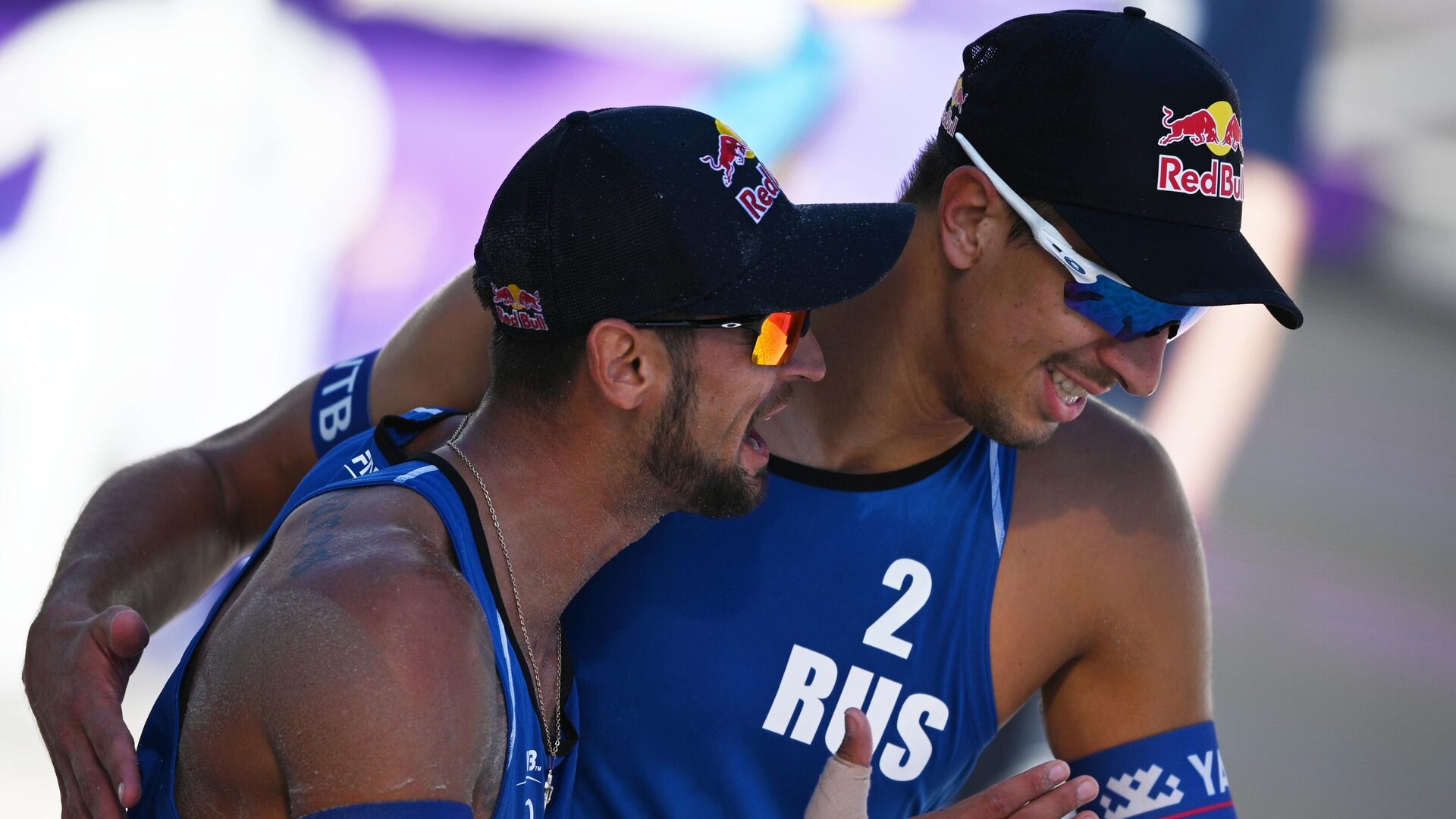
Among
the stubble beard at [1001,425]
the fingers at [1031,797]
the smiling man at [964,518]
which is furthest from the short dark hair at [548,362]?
the fingers at [1031,797]

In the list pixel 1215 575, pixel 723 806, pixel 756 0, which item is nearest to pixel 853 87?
pixel 756 0

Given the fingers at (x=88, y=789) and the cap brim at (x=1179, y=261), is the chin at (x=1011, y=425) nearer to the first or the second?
the cap brim at (x=1179, y=261)

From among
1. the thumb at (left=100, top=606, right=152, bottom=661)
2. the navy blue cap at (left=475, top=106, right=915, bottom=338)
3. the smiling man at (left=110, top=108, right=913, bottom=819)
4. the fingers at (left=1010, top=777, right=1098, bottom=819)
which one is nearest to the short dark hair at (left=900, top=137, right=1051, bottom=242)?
the smiling man at (left=110, top=108, right=913, bottom=819)

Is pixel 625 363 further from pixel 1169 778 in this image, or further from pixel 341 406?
pixel 1169 778

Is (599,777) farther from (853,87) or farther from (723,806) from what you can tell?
(853,87)

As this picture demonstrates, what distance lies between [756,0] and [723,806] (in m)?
2.43

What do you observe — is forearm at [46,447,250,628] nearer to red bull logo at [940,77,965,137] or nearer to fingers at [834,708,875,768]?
fingers at [834,708,875,768]

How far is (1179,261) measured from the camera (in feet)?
6.18

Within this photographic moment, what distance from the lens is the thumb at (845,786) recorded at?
186cm

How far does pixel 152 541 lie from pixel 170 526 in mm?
48

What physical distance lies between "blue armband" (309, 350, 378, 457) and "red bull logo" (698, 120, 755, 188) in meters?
0.88

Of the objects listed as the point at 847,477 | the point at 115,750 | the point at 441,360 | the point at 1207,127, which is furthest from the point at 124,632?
the point at 1207,127

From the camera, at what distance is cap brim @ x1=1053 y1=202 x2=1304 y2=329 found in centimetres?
186

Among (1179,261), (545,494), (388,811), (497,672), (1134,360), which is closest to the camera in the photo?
(388,811)
